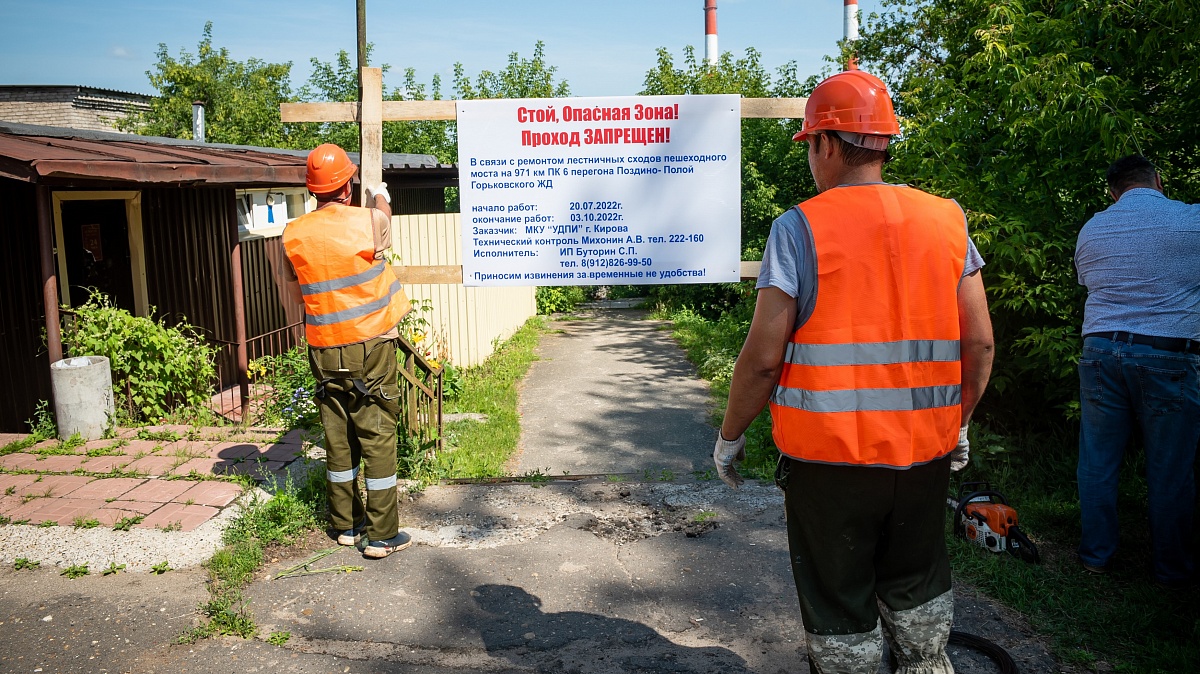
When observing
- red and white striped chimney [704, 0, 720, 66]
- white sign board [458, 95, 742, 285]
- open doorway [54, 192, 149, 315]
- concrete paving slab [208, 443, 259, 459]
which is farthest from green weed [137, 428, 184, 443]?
red and white striped chimney [704, 0, 720, 66]

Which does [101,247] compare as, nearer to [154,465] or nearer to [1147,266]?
[154,465]

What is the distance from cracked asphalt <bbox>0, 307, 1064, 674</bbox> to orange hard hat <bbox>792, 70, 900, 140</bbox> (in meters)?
2.11

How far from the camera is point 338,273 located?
4.55 m

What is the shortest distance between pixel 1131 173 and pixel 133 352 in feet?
24.0

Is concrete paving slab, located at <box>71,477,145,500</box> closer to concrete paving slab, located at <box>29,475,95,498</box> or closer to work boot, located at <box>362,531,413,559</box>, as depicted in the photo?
concrete paving slab, located at <box>29,475,95,498</box>

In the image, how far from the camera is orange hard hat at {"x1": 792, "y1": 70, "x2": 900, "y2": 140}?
2.62 meters

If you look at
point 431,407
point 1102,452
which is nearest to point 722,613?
point 1102,452

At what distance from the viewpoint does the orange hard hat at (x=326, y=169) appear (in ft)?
15.0

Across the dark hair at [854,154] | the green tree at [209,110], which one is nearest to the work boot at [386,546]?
the dark hair at [854,154]

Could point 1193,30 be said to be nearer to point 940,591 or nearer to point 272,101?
point 940,591

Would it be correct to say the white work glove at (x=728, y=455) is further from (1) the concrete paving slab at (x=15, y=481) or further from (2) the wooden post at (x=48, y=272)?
(2) the wooden post at (x=48, y=272)

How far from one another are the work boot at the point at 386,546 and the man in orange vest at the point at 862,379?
2633 mm

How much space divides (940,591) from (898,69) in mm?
16674

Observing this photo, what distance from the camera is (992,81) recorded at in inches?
232
